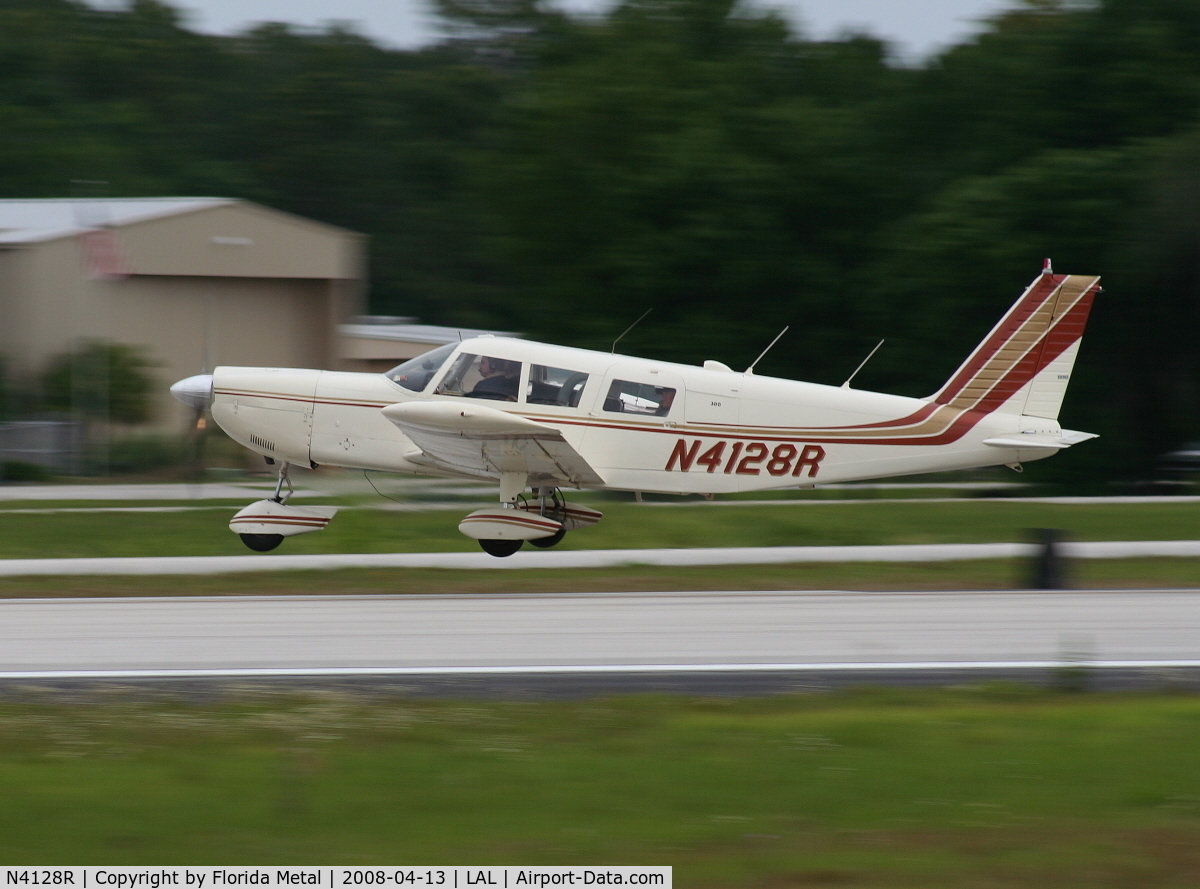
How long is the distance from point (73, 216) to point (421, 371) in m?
18.7

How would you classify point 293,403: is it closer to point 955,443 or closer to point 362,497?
point 362,497

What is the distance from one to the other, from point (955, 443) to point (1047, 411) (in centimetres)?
105

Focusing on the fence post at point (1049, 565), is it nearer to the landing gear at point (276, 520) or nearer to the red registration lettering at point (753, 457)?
the red registration lettering at point (753, 457)

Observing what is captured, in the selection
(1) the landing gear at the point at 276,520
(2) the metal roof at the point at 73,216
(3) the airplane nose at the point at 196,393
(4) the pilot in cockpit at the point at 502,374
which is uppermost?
(2) the metal roof at the point at 73,216

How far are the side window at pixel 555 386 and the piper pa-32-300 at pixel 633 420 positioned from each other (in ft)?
0.05

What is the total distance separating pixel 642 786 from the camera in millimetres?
6387

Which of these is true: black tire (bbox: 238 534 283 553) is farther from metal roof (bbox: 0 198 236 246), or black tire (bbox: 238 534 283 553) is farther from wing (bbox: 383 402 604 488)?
metal roof (bbox: 0 198 236 246)

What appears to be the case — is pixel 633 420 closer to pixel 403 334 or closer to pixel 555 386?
pixel 555 386

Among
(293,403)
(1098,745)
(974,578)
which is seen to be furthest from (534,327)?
(1098,745)

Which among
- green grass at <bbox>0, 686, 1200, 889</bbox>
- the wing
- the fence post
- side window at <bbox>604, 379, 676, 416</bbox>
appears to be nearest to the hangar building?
the wing

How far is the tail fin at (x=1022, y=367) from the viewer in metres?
14.2
